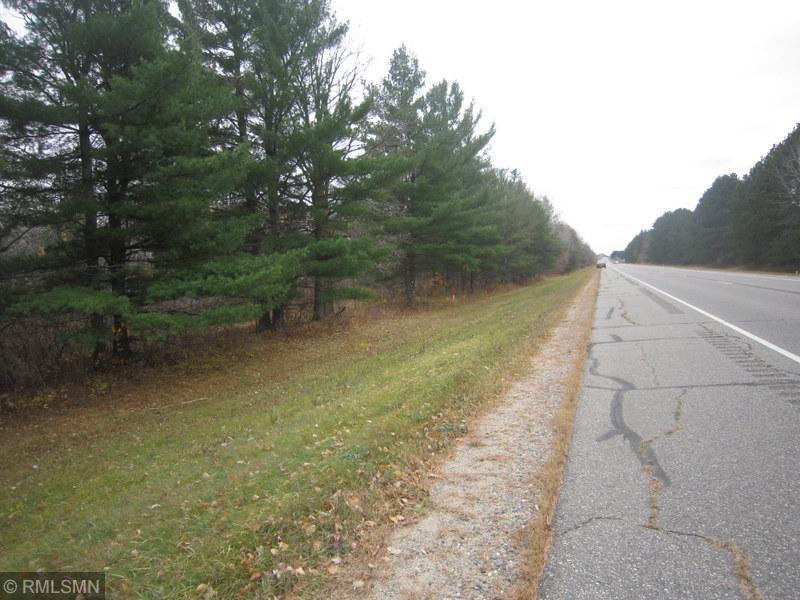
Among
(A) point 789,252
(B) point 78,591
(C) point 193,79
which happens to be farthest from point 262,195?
(A) point 789,252

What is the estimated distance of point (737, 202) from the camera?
167 feet

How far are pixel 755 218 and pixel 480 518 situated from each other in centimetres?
5470

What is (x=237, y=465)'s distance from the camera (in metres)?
5.73

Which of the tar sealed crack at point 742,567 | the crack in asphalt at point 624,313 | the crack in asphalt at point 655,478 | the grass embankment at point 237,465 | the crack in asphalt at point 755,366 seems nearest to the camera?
the tar sealed crack at point 742,567

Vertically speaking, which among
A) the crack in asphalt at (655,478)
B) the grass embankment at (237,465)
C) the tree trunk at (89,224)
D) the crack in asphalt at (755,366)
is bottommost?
the grass embankment at (237,465)

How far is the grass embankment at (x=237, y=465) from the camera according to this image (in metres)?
3.38

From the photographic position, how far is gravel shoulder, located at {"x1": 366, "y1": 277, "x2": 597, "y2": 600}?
2812 mm

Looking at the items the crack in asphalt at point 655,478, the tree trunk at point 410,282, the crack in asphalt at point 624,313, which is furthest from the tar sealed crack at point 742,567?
the tree trunk at point 410,282

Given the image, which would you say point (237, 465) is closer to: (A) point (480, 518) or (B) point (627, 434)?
(A) point (480, 518)

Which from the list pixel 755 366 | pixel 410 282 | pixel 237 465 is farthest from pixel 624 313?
pixel 237 465

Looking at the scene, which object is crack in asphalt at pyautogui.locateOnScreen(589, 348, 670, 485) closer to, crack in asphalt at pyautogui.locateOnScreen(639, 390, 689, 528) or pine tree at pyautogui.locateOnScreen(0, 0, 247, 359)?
crack in asphalt at pyautogui.locateOnScreen(639, 390, 689, 528)

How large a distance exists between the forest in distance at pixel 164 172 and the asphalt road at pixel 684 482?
8035 millimetres

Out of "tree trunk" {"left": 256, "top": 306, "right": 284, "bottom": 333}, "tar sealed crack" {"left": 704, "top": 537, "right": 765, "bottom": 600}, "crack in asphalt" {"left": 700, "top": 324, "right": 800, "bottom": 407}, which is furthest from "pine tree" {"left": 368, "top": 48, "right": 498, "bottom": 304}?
"tar sealed crack" {"left": 704, "top": 537, "right": 765, "bottom": 600}

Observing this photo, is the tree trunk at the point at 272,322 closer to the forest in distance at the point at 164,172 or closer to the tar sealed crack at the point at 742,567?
the forest in distance at the point at 164,172
